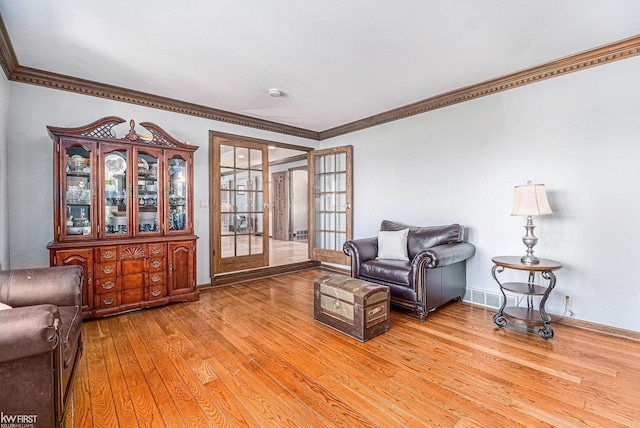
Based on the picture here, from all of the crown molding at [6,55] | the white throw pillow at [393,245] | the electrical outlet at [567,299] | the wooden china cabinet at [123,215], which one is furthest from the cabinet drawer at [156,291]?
the electrical outlet at [567,299]

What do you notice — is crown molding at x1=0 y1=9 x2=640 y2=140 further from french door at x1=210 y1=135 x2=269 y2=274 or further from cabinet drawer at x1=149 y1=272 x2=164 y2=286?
cabinet drawer at x1=149 y1=272 x2=164 y2=286

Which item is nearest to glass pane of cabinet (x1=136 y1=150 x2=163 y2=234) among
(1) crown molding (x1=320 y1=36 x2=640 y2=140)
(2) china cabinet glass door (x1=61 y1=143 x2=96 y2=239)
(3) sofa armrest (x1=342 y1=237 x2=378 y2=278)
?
(2) china cabinet glass door (x1=61 y1=143 x2=96 y2=239)

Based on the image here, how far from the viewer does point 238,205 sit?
457cm

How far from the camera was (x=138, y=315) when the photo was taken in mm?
3176

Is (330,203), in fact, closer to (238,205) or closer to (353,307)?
(238,205)

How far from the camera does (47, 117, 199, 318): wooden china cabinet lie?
9.72ft

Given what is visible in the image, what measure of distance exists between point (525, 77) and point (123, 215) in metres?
4.60

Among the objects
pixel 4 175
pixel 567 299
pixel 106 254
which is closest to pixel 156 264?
pixel 106 254

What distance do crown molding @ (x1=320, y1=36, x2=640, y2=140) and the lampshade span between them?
4.02 ft

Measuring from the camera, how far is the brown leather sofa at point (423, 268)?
9.88ft

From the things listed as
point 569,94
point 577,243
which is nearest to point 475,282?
point 577,243

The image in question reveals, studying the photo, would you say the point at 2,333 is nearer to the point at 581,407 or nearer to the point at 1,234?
the point at 1,234

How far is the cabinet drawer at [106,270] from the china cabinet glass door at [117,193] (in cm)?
32

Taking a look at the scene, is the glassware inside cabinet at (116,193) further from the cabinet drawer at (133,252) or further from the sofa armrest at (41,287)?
the sofa armrest at (41,287)
